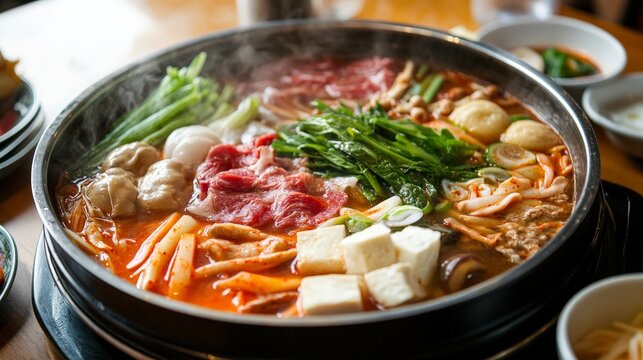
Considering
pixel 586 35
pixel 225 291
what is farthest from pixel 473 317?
pixel 586 35

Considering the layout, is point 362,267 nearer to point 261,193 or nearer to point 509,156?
point 261,193

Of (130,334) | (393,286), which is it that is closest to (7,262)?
(130,334)

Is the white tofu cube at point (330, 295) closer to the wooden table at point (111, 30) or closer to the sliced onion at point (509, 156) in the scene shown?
the sliced onion at point (509, 156)

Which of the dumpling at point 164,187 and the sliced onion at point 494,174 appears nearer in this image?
the dumpling at point 164,187

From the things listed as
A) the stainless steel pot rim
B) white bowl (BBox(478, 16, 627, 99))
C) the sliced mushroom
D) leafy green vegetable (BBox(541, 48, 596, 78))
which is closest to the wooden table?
white bowl (BBox(478, 16, 627, 99))

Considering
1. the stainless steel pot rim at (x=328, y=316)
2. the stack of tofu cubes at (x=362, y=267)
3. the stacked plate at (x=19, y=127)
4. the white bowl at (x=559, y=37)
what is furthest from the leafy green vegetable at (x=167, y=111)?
the white bowl at (x=559, y=37)

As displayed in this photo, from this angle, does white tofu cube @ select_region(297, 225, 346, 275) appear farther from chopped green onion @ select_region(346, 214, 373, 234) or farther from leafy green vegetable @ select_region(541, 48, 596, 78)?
leafy green vegetable @ select_region(541, 48, 596, 78)
